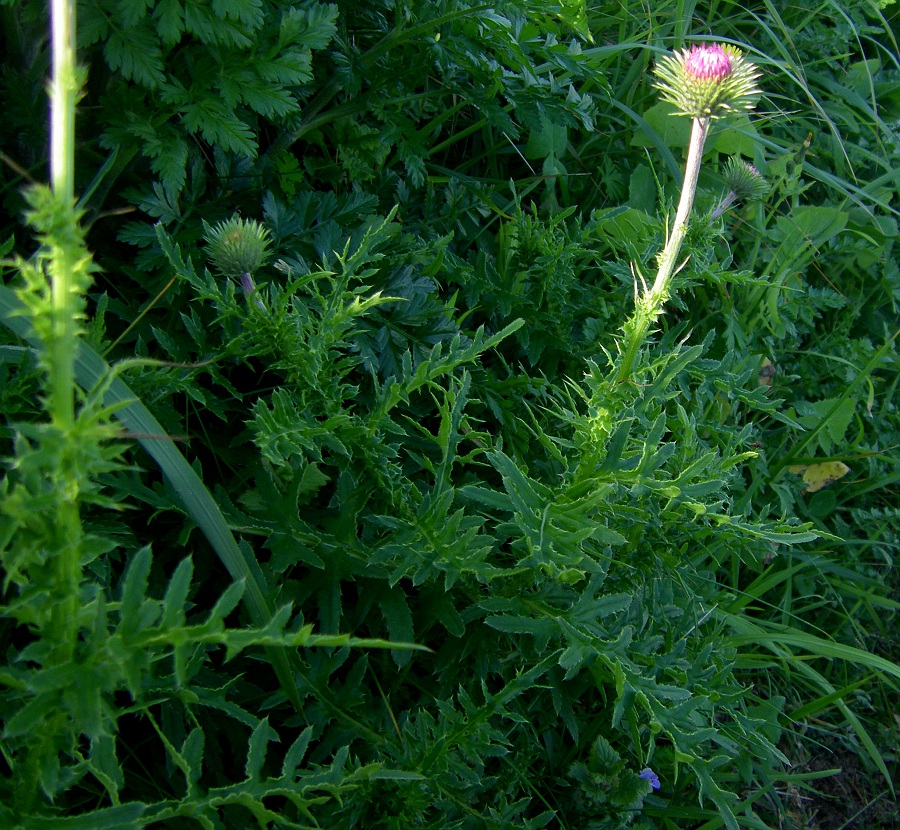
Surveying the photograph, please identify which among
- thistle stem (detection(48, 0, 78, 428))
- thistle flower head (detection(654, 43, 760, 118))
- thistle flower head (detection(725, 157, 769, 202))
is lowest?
thistle stem (detection(48, 0, 78, 428))

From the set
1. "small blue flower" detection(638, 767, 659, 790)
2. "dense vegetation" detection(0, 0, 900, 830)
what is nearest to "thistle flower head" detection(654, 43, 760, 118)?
"dense vegetation" detection(0, 0, 900, 830)

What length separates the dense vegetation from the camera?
1.11m

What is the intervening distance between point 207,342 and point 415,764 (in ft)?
3.14

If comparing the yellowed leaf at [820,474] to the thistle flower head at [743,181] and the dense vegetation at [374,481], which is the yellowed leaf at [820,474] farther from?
the thistle flower head at [743,181]

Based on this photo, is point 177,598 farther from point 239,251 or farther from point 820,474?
point 820,474

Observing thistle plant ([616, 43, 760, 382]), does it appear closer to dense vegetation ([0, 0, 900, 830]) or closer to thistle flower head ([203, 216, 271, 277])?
dense vegetation ([0, 0, 900, 830])

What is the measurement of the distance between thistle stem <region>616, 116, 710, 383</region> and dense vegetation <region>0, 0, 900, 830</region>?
0.03 meters

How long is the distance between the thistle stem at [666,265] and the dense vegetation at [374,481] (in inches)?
1.0

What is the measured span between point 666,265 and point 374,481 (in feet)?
2.18

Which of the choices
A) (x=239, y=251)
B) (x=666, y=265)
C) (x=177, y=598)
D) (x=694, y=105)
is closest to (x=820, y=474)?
(x=666, y=265)

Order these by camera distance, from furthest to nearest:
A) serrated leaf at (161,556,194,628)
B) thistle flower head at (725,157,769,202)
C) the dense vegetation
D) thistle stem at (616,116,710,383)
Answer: thistle flower head at (725,157,769,202), thistle stem at (616,116,710,383), the dense vegetation, serrated leaf at (161,556,194,628)

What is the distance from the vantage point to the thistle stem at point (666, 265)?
1386 millimetres

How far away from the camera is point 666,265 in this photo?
1.44 metres

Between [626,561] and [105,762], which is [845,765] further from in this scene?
[105,762]
